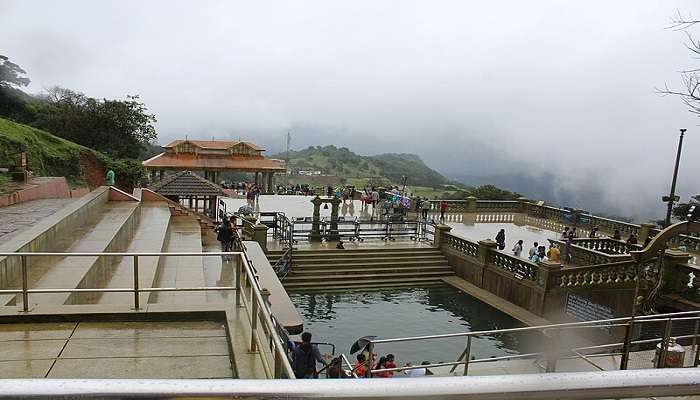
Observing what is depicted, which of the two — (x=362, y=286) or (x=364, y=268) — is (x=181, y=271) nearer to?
(x=362, y=286)

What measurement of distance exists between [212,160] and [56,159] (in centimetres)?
1435

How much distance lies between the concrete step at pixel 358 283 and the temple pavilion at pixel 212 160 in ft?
70.9

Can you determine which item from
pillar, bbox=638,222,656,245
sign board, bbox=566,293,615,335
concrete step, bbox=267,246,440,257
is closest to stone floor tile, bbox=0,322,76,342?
concrete step, bbox=267,246,440,257

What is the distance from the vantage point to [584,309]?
52.6ft

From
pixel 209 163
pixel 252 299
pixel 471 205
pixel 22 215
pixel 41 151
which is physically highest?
pixel 41 151

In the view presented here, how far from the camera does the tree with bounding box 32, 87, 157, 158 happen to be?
127 feet

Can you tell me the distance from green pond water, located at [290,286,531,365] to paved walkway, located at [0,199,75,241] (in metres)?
7.42

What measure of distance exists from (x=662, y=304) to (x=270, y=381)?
16.4 m

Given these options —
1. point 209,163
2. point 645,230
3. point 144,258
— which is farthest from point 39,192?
point 645,230

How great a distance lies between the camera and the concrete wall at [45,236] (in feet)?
25.1

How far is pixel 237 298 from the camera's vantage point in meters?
6.73

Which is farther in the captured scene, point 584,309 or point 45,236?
point 584,309

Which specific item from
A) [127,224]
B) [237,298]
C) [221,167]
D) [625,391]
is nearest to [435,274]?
[127,224]

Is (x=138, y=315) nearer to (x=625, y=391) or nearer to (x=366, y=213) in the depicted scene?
(x=625, y=391)
